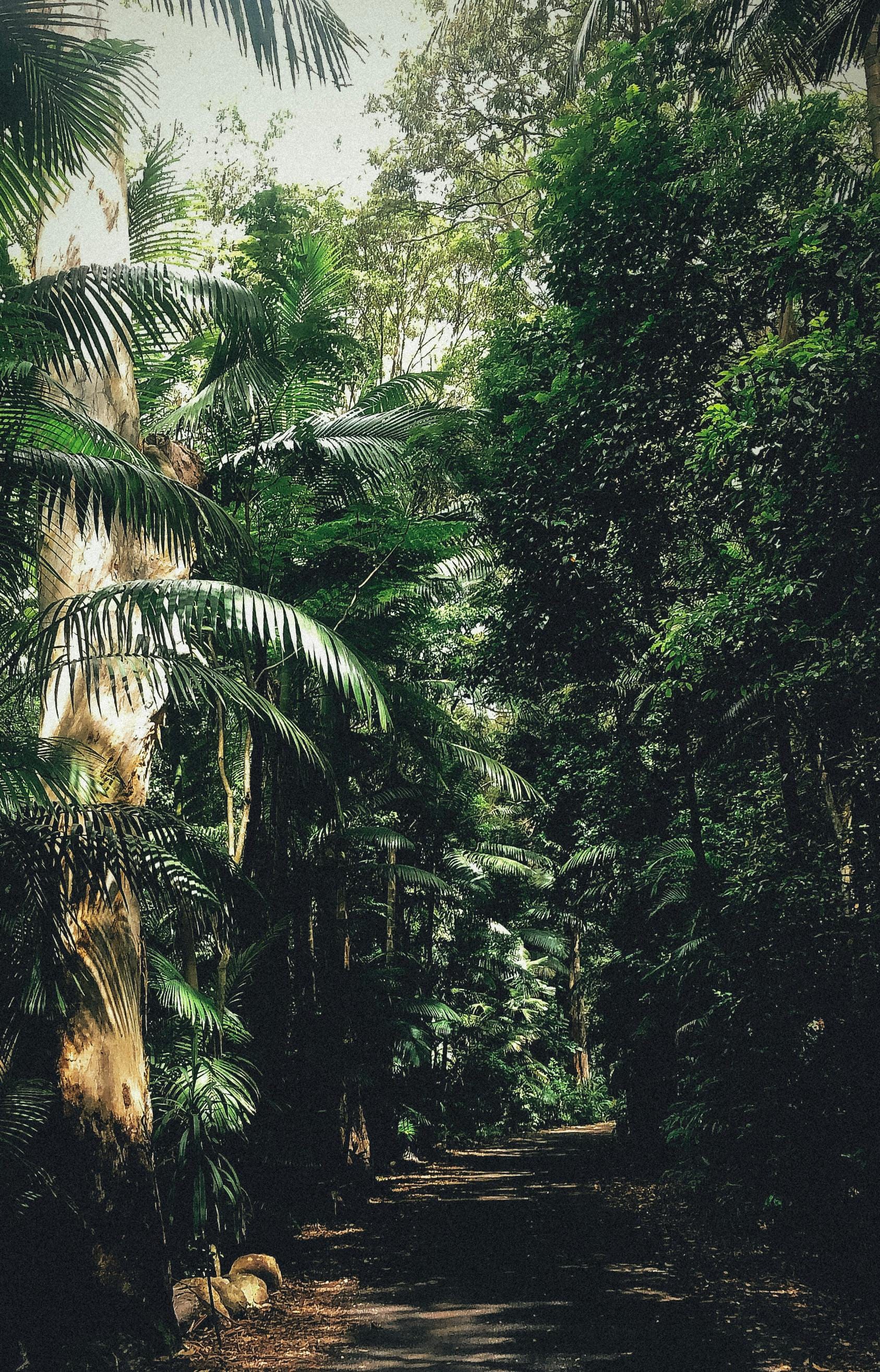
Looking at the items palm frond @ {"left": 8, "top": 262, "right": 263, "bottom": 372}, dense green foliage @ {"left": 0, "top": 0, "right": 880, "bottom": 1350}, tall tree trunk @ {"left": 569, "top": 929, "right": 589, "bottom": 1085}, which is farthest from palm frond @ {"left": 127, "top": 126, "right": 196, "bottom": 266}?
tall tree trunk @ {"left": 569, "top": 929, "right": 589, "bottom": 1085}

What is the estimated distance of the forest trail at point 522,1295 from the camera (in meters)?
5.18

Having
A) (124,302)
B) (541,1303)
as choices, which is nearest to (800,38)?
(124,302)

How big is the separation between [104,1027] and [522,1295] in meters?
3.60

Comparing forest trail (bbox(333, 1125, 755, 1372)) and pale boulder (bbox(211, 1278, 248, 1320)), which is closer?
forest trail (bbox(333, 1125, 755, 1372))

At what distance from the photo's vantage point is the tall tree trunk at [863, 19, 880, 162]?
7.91m

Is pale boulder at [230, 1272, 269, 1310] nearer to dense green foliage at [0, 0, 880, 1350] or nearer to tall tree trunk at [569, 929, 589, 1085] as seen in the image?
dense green foliage at [0, 0, 880, 1350]

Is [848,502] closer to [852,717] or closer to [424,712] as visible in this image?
[852,717]

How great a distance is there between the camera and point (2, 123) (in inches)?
145

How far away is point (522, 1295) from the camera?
6.55 meters

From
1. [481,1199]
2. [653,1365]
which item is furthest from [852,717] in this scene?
[481,1199]

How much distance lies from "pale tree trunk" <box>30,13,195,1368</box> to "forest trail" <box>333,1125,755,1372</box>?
1.39m

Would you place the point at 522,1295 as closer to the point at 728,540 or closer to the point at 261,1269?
the point at 261,1269

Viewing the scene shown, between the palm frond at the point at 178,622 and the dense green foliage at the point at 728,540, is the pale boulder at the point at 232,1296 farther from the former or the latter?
the palm frond at the point at 178,622

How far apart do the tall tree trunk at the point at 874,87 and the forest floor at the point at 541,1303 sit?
8621mm
